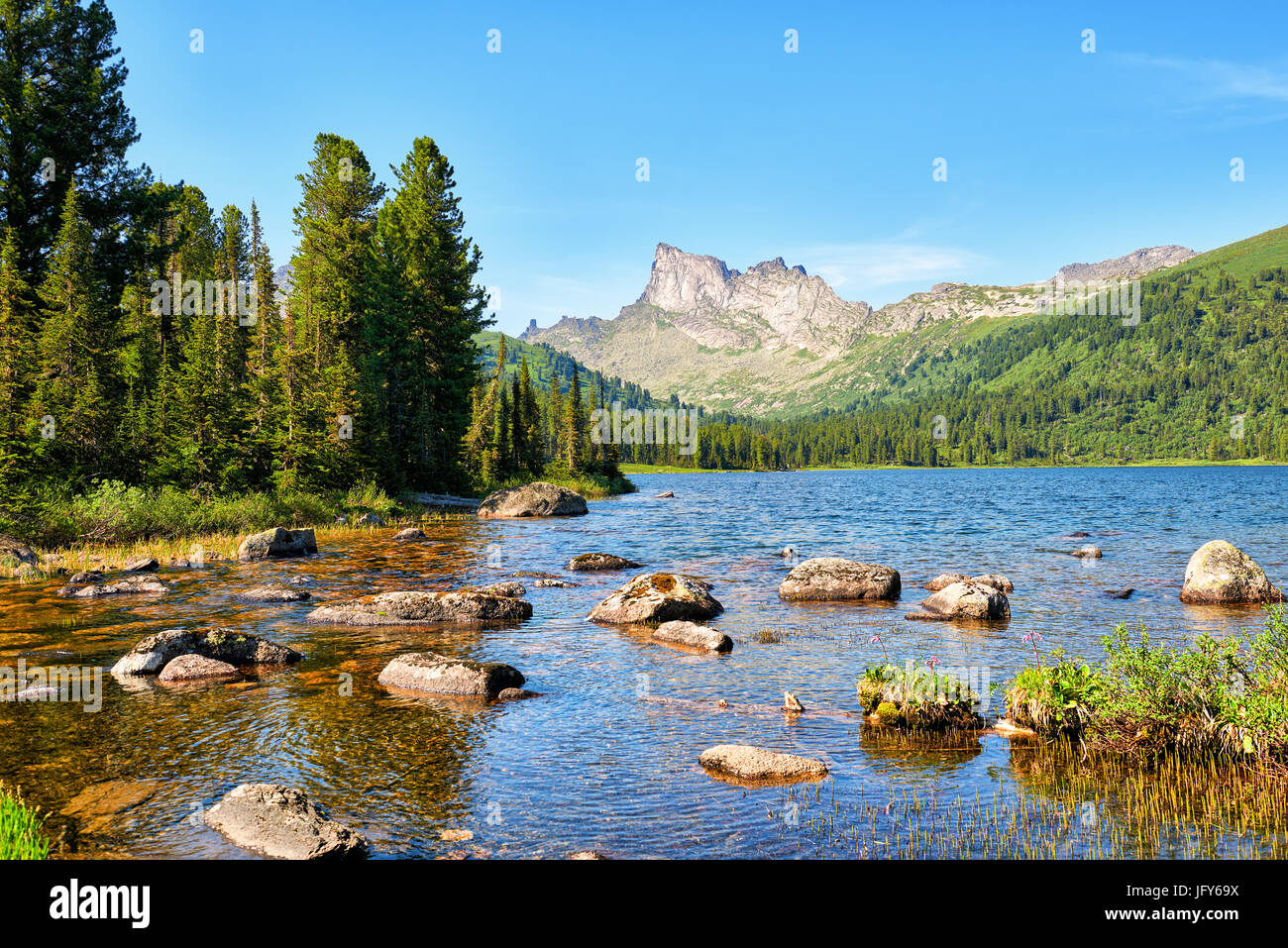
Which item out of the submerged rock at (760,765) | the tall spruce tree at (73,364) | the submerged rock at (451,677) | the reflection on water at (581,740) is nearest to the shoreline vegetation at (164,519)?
the tall spruce tree at (73,364)

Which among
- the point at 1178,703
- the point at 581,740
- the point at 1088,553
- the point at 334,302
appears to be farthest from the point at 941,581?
Result: the point at 334,302

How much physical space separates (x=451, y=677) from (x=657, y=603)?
27.9 feet

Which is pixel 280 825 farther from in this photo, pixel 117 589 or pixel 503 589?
pixel 117 589

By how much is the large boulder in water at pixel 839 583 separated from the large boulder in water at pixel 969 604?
119 inches

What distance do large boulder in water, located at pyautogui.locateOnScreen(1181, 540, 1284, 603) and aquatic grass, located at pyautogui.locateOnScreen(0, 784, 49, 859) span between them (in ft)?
95.5

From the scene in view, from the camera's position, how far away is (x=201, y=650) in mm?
16500

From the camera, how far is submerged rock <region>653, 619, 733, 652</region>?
18812 mm

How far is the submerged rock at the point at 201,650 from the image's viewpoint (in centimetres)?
1595

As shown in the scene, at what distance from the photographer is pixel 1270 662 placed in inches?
451

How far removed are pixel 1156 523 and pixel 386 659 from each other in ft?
194

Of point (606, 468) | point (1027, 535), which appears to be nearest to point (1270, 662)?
point (1027, 535)

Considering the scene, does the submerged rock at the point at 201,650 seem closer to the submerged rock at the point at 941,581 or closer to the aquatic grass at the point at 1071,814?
the aquatic grass at the point at 1071,814

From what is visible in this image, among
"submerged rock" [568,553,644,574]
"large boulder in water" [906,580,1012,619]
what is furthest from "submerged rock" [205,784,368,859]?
"submerged rock" [568,553,644,574]
